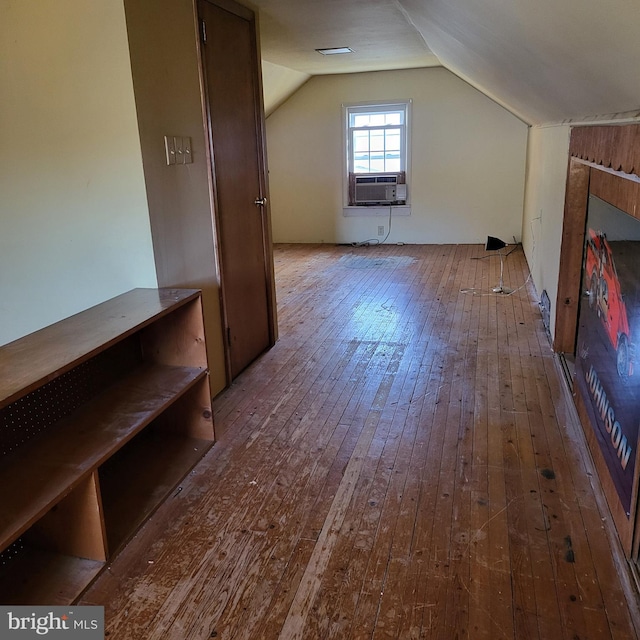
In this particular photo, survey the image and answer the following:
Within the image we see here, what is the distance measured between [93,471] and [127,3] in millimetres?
1761

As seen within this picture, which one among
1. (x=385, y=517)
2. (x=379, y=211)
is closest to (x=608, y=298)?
(x=385, y=517)

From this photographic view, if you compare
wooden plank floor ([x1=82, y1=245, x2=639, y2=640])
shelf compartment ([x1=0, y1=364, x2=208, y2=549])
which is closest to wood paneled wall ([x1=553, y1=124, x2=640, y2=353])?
wooden plank floor ([x1=82, y1=245, x2=639, y2=640])

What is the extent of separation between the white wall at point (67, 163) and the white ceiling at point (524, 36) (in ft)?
4.64

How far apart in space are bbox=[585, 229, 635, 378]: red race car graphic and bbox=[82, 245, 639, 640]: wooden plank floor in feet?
1.78

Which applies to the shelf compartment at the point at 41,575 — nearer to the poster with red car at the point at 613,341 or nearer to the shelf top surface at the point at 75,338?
the shelf top surface at the point at 75,338

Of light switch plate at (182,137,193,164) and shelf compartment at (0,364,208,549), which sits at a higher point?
light switch plate at (182,137,193,164)

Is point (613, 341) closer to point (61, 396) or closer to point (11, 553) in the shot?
point (61, 396)

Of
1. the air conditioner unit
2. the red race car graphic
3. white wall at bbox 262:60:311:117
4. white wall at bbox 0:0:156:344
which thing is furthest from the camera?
the air conditioner unit

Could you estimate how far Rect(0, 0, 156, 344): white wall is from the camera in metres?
2.19

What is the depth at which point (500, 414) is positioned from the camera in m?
2.76

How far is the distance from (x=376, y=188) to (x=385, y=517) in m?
6.18

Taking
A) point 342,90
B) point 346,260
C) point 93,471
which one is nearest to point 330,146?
point 342,90

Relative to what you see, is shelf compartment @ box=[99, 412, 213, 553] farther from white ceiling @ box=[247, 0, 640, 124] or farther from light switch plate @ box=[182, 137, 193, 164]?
white ceiling @ box=[247, 0, 640, 124]

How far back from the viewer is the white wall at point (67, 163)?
2.19 metres
